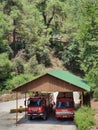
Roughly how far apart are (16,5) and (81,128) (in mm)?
38176

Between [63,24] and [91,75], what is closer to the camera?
[91,75]

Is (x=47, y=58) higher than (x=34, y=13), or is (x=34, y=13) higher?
(x=34, y=13)

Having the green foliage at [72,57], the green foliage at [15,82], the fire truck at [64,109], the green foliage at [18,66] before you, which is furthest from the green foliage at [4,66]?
the fire truck at [64,109]

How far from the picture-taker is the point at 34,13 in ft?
205

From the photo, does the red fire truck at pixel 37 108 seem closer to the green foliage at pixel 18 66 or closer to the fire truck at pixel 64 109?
the fire truck at pixel 64 109

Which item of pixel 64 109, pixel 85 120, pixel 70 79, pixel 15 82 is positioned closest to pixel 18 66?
pixel 15 82

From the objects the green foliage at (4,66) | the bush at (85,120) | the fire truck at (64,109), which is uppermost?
the green foliage at (4,66)

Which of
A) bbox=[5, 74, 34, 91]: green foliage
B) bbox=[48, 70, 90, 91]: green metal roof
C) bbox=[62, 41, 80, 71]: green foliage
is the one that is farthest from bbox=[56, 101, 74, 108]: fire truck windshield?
bbox=[62, 41, 80, 71]: green foliage

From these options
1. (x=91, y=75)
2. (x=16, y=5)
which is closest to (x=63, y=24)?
(x=16, y=5)

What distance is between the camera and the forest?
52438mm

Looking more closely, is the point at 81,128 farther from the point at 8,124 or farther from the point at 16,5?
the point at 16,5

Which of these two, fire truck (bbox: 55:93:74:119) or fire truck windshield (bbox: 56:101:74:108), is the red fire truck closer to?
fire truck (bbox: 55:93:74:119)

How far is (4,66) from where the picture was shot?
4969cm

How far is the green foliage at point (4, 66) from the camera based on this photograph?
49.3 metres
